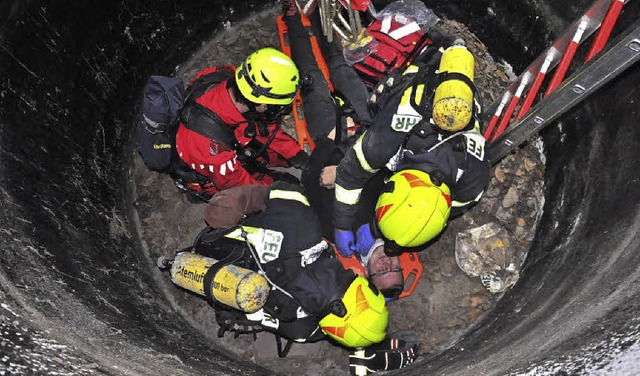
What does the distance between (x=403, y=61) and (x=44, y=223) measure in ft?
10.2

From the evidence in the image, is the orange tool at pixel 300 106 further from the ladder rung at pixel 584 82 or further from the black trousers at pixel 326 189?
the ladder rung at pixel 584 82

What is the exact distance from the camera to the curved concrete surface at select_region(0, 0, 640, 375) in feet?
9.32

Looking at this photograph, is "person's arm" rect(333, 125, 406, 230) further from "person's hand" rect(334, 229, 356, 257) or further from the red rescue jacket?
the red rescue jacket

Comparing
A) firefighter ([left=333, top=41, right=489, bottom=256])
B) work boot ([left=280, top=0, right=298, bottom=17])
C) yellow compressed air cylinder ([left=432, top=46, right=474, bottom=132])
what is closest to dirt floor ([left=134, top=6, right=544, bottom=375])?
firefighter ([left=333, top=41, right=489, bottom=256])

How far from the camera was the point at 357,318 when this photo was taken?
4055 millimetres

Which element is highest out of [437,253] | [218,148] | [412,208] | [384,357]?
[218,148]

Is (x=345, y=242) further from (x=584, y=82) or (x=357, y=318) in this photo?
(x=584, y=82)

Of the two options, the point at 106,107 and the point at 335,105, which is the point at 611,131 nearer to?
the point at 335,105

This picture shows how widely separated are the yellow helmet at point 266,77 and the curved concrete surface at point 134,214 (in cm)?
128

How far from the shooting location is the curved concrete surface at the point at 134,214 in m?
2.84

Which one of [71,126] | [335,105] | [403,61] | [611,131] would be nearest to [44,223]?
[71,126]

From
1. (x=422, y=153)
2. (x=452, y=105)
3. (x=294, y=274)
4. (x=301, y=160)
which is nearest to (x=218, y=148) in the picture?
(x=301, y=160)

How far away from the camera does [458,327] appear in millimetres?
4898

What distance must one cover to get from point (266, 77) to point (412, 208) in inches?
59.7
